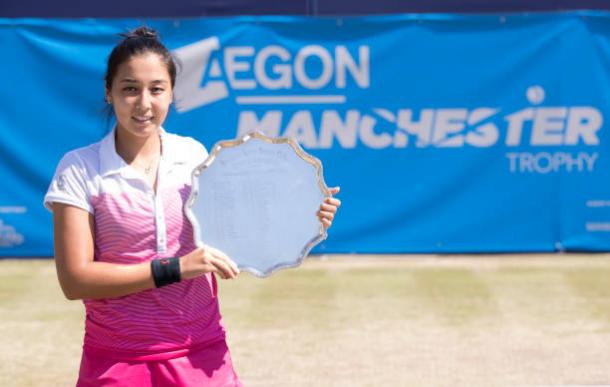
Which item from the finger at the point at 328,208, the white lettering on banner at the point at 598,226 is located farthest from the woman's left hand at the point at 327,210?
the white lettering on banner at the point at 598,226

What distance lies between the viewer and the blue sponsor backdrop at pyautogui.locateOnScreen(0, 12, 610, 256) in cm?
1063

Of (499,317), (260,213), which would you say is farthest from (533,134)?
(260,213)

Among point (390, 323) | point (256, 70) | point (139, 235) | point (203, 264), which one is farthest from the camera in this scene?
point (256, 70)

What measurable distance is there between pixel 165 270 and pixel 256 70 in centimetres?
768

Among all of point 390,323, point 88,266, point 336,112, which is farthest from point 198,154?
point 336,112

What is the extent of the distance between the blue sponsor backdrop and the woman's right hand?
7566 mm

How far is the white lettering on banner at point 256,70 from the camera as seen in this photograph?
10625 mm

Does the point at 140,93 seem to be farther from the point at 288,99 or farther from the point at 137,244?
the point at 288,99

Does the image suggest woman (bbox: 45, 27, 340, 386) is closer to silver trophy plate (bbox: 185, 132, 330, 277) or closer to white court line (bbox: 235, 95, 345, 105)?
silver trophy plate (bbox: 185, 132, 330, 277)

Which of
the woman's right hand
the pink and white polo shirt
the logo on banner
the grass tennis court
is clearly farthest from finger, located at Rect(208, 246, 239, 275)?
the logo on banner

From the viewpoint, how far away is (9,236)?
10727 millimetres

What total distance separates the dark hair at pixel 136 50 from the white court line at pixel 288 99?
744 cm

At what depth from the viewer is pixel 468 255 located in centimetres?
1088

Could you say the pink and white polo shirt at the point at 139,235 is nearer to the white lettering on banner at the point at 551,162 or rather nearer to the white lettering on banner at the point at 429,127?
the white lettering on banner at the point at 429,127
